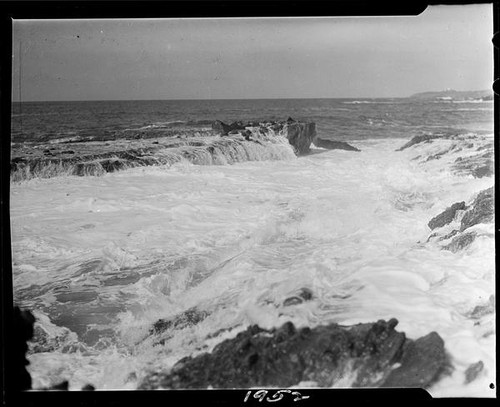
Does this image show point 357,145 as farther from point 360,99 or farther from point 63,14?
point 63,14

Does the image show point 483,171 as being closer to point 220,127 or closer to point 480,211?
point 480,211

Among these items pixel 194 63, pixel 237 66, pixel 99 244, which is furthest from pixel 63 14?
pixel 99 244

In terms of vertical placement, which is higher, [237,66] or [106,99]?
[237,66]

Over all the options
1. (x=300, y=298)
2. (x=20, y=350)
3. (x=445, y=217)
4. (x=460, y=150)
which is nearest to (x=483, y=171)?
(x=460, y=150)

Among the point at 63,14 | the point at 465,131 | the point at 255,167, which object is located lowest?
the point at 255,167

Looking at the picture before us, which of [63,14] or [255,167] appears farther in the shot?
[255,167]

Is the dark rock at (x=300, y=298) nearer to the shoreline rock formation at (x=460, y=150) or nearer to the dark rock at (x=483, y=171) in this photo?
the shoreline rock formation at (x=460, y=150)

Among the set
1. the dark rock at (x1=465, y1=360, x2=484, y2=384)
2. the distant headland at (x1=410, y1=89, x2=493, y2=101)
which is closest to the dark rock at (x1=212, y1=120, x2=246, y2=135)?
the distant headland at (x1=410, y1=89, x2=493, y2=101)

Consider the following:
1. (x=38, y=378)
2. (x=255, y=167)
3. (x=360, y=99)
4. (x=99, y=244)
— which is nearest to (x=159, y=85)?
(x=255, y=167)
